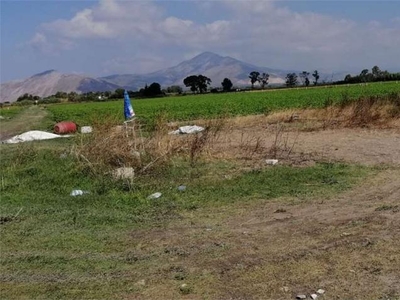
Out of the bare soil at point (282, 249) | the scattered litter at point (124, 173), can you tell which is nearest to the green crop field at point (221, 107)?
the scattered litter at point (124, 173)

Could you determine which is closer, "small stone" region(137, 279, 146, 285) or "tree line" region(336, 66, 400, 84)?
"small stone" region(137, 279, 146, 285)

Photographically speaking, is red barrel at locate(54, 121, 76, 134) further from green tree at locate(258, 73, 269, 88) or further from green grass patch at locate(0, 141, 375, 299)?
green tree at locate(258, 73, 269, 88)

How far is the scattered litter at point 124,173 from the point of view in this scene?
9785mm

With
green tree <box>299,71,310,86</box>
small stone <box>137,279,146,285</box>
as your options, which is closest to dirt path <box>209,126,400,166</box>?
small stone <box>137,279,146,285</box>

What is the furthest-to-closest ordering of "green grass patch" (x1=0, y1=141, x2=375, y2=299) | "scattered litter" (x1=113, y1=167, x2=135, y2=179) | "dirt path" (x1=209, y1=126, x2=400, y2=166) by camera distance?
"dirt path" (x1=209, y1=126, x2=400, y2=166)
"scattered litter" (x1=113, y1=167, x2=135, y2=179)
"green grass patch" (x1=0, y1=141, x2=375, y2=299)

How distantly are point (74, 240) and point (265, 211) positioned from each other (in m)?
2.74

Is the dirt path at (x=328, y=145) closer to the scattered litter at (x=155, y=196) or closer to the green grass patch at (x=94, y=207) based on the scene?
the green grass patch at (x=94, y=207)

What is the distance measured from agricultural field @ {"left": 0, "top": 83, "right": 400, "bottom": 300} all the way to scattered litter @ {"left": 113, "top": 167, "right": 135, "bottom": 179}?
3cm

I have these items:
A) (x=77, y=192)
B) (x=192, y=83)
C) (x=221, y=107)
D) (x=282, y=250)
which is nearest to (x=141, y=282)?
(x=282, y=250)

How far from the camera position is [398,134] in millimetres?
14617

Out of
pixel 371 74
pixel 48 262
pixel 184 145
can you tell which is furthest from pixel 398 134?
pixel 371 74

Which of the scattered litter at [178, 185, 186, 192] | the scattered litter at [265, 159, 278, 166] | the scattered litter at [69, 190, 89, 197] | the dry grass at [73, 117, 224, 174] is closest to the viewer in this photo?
the scattered litter at [178, 185, 186, 192]

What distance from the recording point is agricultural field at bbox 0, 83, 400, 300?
4.84 m

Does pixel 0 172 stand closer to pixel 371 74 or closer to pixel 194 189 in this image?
pixel 194 189
